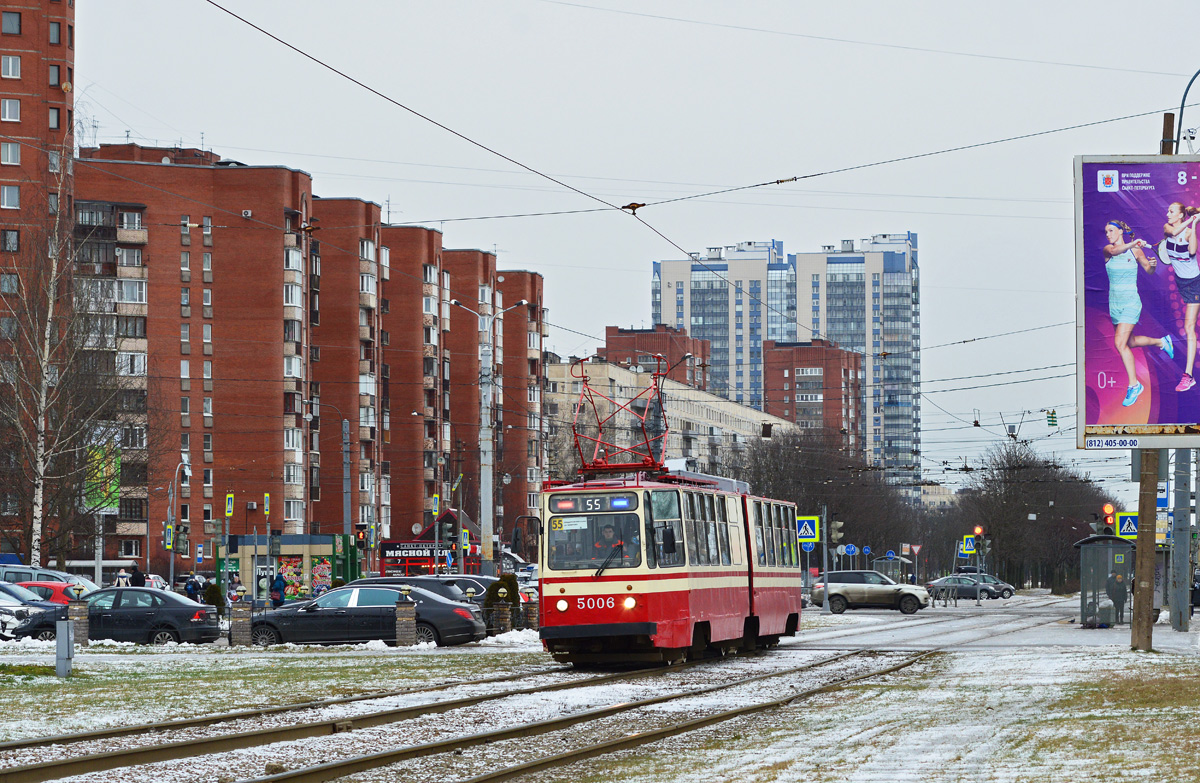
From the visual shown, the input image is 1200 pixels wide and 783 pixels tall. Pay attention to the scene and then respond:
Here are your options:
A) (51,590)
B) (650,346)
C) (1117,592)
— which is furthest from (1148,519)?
(650,346)

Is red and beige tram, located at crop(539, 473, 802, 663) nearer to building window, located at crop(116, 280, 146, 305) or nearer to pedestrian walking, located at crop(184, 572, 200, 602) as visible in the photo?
pedestrian walking, located at crop(184, 572, 200, 602)

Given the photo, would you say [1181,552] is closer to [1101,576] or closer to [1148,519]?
[1101,576]

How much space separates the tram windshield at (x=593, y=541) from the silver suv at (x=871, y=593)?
29919 mm

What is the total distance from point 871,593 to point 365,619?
2610 centimetres

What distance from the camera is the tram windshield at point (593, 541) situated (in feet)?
78.1

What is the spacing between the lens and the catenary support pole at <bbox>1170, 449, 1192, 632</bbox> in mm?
35469

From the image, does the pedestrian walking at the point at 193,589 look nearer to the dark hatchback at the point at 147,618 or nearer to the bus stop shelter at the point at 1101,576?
the dark hatchback at the point at 147,618

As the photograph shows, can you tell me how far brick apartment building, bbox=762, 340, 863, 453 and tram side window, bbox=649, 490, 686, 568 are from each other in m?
166

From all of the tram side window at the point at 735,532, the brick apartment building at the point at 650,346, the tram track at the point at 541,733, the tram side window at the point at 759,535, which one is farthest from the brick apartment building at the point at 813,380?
the tram track at the point at 541,733

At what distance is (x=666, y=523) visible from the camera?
24062 mm

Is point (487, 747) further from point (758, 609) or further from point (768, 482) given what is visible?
point (768, 482)

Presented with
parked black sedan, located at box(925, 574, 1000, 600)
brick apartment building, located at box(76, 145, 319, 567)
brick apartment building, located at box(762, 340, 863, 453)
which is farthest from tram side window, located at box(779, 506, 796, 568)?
brick apartment building, located at box(762, 340, 863, 453)

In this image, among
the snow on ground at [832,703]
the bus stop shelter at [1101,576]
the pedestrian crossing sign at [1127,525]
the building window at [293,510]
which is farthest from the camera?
the building window at [293,510]

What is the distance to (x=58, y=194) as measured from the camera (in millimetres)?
55969
